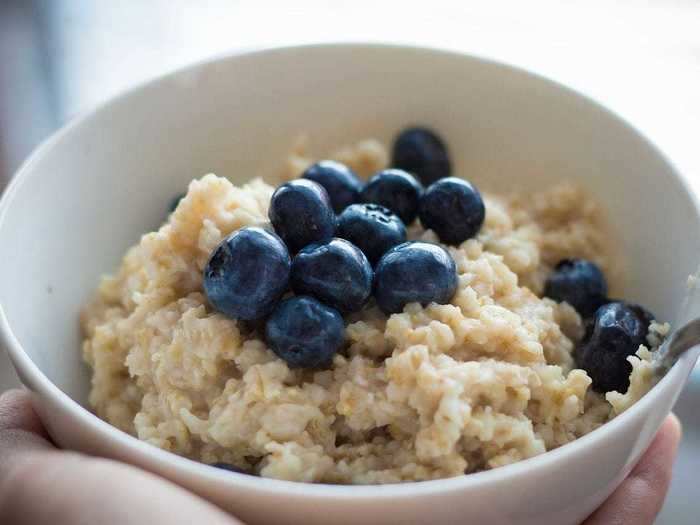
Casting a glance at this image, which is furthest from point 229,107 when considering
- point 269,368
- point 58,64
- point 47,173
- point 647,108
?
point 647,108

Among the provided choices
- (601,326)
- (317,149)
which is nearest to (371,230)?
(601,326)

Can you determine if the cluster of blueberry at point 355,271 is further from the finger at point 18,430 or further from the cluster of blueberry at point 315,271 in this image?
the finger at point 18,430

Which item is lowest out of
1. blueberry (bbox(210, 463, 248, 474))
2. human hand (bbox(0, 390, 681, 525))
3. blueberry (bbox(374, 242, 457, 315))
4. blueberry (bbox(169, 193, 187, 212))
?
blueberry (bbox(210, 463, 248, 474))

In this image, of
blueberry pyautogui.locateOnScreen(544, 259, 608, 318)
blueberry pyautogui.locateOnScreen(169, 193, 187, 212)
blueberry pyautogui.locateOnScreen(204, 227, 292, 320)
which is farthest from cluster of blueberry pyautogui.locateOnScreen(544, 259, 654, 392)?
blueberry pyautogui.locateOnScreen(169, 193, 187, 212)

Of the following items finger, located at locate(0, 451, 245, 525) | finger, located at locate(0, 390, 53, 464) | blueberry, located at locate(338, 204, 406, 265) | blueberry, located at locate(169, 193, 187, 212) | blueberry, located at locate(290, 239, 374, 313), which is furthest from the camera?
blueberry, located at locate(169, 193, 187, 212)

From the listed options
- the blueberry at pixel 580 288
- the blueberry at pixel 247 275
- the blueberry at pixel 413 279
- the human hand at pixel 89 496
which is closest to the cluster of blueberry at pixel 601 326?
the blueberry at pixel 580 288

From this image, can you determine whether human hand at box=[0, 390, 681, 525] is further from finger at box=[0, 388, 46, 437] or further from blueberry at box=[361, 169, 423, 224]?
blueberry at box=[361, 169, 423, 224]

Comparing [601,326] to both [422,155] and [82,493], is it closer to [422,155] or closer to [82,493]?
[422,155]
